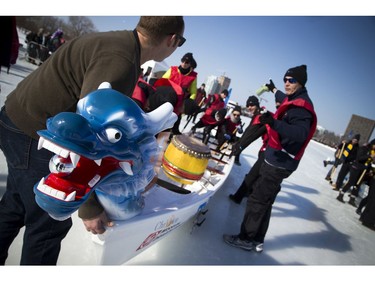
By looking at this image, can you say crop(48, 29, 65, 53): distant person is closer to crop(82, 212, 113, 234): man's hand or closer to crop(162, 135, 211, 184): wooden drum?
crop(162, 135, 211, 184): wooden drum

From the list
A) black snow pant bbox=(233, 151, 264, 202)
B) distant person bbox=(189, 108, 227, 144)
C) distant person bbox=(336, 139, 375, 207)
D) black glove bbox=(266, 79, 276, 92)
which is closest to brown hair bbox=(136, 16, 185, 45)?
black snow pant bbox=(233, 151, 264, 202)

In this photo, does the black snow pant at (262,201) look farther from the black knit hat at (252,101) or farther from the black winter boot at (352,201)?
the black winter boot at (352,201)

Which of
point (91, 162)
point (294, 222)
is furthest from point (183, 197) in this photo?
point (294, 222)

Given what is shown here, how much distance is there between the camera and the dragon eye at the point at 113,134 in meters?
0.79

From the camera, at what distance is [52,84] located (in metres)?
1.00

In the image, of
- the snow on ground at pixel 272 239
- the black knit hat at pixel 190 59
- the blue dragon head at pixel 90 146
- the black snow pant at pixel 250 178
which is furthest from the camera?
the black knit hat at pixel 190 59

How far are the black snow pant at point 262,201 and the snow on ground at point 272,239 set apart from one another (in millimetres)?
257

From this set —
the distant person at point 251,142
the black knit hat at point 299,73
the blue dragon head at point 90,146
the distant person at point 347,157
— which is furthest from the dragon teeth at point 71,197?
the distant person at point 347,157

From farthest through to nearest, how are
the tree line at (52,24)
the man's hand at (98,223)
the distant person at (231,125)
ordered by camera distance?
the tree line at (52,24)
the distant person at (231,125)
the man's hand at (98,223)

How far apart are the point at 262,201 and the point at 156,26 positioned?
205 cm

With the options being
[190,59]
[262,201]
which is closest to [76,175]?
[262,201]

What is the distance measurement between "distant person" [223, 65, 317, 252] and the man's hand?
4.90ft

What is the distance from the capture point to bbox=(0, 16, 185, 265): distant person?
3.04 ft
